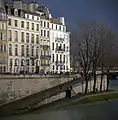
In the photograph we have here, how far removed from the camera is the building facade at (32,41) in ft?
83.9

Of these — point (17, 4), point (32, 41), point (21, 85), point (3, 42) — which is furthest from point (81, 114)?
point (17, 4)

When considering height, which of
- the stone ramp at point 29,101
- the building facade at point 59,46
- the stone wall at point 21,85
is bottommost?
the stone ramp at point 29,101

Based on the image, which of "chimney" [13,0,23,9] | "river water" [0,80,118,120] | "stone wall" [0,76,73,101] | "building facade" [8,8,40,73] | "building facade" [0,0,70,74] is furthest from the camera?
→ "chimney" [13,0,23,9]

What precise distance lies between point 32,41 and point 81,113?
9367mm

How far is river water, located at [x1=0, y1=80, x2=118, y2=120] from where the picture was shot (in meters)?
17.8

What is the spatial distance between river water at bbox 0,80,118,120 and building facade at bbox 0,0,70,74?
518 cm

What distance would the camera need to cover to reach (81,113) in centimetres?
1897

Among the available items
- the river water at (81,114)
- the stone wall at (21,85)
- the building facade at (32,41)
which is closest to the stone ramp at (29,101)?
the stone wall at (21,85)

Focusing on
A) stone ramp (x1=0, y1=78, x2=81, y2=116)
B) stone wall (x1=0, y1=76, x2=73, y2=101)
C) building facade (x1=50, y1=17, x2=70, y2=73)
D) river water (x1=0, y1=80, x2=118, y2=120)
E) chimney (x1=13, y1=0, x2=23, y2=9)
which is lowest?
river water (x1=0, y1=80, x2=118, y2=120)

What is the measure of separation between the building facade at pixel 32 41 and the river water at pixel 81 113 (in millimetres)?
5179

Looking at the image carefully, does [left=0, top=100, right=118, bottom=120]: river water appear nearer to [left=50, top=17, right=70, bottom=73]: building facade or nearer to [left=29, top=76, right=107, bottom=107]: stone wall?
[left=29, top=76, right=107, bottom=107]: stone wall

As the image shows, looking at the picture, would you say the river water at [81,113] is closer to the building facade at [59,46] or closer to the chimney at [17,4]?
the chimney at [17,4]

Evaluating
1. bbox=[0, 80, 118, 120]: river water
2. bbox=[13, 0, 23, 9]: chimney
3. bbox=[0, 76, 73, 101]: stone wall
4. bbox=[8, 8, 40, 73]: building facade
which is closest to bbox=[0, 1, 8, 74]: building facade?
bbox=[8, 8, 40, 73]: building facade

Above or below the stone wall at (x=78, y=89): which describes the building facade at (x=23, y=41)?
above
